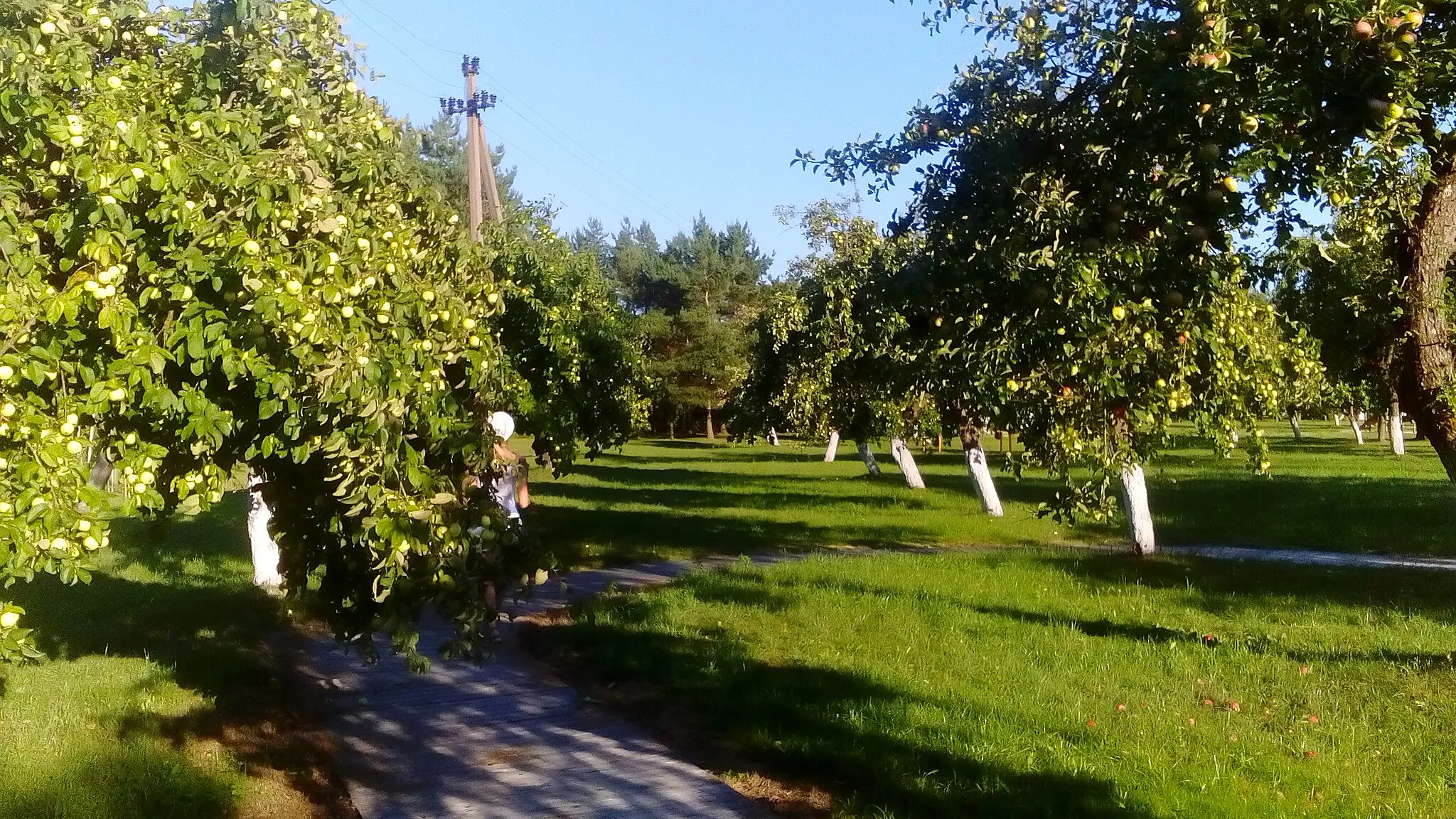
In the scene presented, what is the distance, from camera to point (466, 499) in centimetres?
488

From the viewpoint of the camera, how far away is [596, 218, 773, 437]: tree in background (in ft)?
197

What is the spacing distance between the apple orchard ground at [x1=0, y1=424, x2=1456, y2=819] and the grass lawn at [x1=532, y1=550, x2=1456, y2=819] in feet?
0.08

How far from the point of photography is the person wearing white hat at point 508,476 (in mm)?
5133

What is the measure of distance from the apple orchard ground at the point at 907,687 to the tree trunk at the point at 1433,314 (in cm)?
156

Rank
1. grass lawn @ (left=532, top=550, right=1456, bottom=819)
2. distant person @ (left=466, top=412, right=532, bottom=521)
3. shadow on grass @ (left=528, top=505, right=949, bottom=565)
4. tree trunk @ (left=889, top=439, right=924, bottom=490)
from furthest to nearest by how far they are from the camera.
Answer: tree trunk @ (left=889, top=439, right=924, bottom=490), shadow on grass @ (left=528, top=505, right=949, bottom=565), grass lawn @ (left=532, top=550, right=1456, bottom=819), distant person @ (left=466, top=412, right=532, bottom=521)

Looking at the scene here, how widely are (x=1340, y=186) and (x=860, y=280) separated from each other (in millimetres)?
11880

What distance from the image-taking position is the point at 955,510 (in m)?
21.1

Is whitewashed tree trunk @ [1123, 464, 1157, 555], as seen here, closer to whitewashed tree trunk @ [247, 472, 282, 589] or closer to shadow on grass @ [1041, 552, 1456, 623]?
shadow on grass @ [1041, 552, 1456, 623]

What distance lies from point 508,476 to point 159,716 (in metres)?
2.75

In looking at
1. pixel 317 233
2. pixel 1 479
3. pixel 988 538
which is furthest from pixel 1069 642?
pixel 988 538

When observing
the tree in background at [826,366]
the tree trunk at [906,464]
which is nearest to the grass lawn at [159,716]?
the tree in background at [826,366]

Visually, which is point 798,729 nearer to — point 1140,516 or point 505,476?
point 505,476

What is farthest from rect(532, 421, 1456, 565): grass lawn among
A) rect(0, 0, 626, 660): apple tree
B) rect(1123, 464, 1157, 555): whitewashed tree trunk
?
rect(0, 0, 626, 660): apple tree

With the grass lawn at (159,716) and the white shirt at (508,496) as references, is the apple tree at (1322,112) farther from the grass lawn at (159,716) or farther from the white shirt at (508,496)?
the grass lawn at (159,716)
